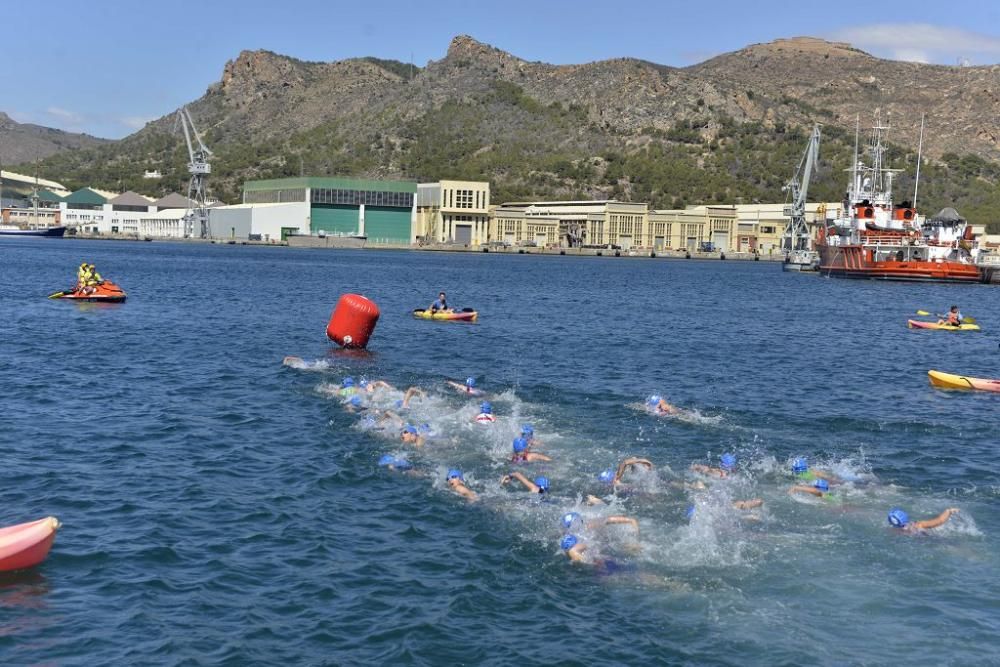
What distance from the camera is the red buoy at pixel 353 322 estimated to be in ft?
146

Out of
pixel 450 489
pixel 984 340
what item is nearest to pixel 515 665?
pixel 450 489

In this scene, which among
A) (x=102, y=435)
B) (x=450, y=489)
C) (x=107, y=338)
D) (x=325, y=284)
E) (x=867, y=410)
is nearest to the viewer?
(x=450, y=489)

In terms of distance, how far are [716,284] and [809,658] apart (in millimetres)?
107010

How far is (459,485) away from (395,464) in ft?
8.05

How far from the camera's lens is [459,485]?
75.2 ft

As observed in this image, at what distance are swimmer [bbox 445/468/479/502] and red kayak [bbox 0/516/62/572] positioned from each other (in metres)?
8.11

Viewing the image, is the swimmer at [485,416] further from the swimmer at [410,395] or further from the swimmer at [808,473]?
the swimmer at [808,473]

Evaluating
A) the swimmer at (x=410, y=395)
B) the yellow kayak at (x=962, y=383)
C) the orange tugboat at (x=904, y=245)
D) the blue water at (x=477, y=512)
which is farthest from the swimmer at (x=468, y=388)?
the orange tugboat at (x=904, y=245)

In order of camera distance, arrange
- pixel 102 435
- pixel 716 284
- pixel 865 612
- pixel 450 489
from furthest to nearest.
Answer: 1. pixel 716 284
2. pixel 102 435
3. pixel 450 489
4. pixel 865 612

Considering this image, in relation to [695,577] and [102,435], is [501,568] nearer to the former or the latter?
[695,577]

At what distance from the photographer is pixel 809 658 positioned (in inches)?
601

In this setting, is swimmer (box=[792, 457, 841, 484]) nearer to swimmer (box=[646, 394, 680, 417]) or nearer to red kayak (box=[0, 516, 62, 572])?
swimmer (box=[646, 394, 680, 417])

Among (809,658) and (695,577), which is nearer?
(809,658)

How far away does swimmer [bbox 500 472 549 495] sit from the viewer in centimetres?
2238
